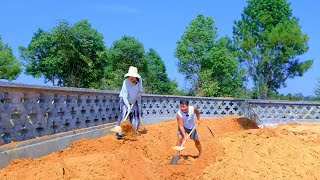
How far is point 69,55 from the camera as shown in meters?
25.9

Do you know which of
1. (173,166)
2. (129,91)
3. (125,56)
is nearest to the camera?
(173,166)

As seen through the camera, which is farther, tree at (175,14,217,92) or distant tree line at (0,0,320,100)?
tree at (175,14,217,92)

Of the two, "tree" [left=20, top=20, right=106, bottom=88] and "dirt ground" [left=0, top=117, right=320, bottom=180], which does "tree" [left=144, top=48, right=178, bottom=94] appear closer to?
"tree" [left=20, top=20, right=106, bottom=88]

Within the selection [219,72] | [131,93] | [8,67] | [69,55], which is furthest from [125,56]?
[131,93]

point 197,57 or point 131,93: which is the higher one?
point 197,57

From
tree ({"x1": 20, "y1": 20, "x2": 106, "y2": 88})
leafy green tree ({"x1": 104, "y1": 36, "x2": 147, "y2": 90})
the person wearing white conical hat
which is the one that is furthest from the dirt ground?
leafy green tree ({"x1": 104, "y1": 36, "x2": 147, "y2": 90})

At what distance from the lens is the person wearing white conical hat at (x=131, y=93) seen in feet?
33.0

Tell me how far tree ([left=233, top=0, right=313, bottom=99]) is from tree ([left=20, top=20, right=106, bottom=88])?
11453 mm

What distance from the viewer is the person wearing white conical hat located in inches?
396

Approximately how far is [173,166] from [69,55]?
1906 cm

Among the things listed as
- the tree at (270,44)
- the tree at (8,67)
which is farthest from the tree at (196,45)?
the tree at (8,67)

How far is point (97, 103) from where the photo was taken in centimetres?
1148

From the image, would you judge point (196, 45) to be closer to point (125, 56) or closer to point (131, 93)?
point (125, 56)

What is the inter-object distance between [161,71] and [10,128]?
29772 millimetres
